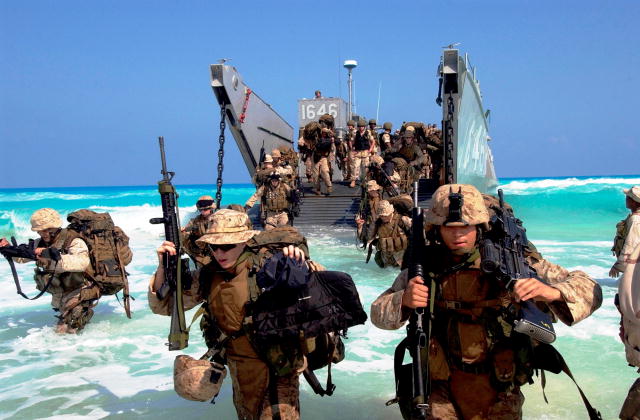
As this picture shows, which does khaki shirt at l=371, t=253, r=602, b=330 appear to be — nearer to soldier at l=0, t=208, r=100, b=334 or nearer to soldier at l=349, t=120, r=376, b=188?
soldier at l=0, t=208, r=100, b=334

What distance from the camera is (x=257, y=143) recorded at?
658 inches

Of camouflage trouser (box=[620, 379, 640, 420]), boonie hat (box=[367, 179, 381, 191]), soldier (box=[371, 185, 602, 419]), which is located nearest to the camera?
soldier (box=[371, 185, 602, 419])

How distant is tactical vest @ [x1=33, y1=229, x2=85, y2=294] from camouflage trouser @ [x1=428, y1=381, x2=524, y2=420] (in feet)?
14.2

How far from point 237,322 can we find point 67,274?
3880 mm

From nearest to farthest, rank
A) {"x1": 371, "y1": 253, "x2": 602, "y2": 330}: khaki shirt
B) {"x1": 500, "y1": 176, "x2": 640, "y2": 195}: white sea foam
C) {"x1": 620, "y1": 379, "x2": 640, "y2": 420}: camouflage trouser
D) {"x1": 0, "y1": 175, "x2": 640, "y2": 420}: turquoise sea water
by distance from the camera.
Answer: {"x1": 371, "y1": 253, "x2": 602, "y2": 330}: khaki shirt
{"x1": 620, "y1": 379, "x2": 640, "y2": 420}: camouflage trouser
{"x1": 0, "y1": 175, "x2": 640, "y2": 420}: turquoise sea water
{"x1": 500, "y1": 176, "x2": 640, "y2": 195}: white sea foam

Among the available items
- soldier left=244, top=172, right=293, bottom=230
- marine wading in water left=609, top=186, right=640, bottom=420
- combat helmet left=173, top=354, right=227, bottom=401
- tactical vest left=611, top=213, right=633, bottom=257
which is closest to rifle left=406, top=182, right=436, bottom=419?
marine wading in water left=609, top=186, right=640, bottom=420

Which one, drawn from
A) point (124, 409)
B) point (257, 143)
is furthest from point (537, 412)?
point (257, 143)

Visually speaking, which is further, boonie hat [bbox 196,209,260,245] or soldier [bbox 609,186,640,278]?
soldier [bbox 609,186,640,278]

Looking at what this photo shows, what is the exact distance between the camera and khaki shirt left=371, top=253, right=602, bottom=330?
8.02 feet

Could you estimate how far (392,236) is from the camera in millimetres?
8875

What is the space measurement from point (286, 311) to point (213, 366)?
1.99 feet

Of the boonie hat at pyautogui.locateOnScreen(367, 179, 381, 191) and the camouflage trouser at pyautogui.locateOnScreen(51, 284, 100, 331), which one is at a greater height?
the boonie hat at pyautogui.locateOnScreen(367, 179, 381, 191)

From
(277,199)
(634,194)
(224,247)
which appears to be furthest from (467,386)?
(277,199)

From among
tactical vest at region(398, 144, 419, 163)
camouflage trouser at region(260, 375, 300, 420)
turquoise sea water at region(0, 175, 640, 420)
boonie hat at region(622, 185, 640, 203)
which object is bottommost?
turquoise sea water at region(0, 175, 640, 420)
